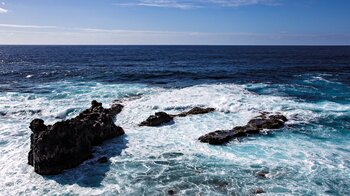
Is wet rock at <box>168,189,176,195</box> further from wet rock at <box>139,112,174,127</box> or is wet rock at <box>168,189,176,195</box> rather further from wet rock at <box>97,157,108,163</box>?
wet rock at <box>139,112,174,127</box>

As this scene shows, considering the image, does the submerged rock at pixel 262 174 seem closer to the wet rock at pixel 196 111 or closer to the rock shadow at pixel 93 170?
the rock shadow at pixel 93 170

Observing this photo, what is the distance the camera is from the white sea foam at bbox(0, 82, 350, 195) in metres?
19.0

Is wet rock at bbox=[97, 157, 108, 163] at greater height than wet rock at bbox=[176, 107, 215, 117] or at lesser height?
lesser

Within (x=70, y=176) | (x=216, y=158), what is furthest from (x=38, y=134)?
(x=216, y=158)

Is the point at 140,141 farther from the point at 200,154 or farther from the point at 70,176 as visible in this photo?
the point at 70,176

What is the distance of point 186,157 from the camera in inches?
901

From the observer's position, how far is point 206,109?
34688 millimetres

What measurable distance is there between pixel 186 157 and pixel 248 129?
7.46 metres

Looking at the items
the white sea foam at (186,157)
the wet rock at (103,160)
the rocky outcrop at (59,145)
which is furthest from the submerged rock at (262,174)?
the rocky outcrop at (59,145)

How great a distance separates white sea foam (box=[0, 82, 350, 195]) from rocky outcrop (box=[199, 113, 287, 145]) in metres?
0.87

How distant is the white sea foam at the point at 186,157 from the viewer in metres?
19.0

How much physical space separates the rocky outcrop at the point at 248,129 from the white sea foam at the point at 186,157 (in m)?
0.87

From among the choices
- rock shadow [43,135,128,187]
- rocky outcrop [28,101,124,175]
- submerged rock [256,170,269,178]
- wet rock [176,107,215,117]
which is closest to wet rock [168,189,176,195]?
rock shadow [43,135,128,187]

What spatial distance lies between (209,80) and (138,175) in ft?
130
